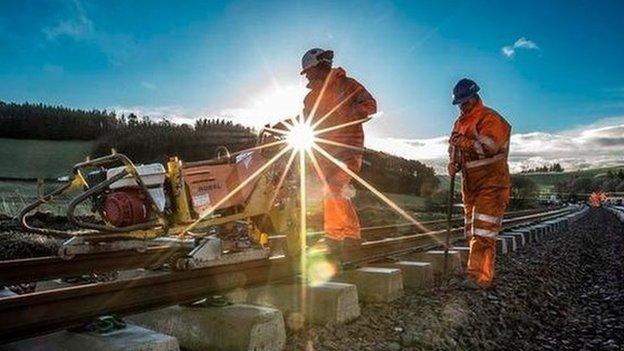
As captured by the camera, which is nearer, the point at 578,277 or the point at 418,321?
the point at 418,321

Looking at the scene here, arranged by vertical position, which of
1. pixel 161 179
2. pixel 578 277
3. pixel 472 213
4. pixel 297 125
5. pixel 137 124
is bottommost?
pixel 578 277

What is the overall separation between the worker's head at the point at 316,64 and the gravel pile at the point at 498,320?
2.62 metres

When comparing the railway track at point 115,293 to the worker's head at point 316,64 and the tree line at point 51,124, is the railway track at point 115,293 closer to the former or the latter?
the worker's head at point 316,64

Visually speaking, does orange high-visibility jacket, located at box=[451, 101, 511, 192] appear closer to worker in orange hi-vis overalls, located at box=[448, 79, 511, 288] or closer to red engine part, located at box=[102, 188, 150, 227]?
worker in orange hi-vis overalls, located at box=[448, 79, 511, 288]

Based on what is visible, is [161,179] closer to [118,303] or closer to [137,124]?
[118,303]

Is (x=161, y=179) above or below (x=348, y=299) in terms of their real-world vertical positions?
Result: above

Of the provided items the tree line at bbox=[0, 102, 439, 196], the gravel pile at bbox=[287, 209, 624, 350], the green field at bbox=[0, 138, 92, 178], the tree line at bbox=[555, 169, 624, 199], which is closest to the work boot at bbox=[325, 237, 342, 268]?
the gravel pile at bbox=[287, 209, 624, 350]

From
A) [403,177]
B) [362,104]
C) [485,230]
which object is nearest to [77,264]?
[362,104]

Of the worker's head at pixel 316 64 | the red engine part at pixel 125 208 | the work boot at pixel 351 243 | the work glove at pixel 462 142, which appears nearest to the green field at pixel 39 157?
the worker's head at pixel 316 64

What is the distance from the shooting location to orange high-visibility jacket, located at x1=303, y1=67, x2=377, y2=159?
18.9 feet

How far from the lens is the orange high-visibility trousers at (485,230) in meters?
5.73

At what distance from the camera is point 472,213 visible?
608 centimetres

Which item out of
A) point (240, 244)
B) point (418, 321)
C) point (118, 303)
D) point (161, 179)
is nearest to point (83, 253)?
point (161, 179)

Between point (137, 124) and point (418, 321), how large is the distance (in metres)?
49.7
